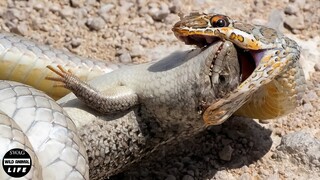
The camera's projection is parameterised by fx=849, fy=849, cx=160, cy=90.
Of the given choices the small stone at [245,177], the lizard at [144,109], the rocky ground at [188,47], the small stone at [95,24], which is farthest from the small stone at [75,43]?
the small stone at [245,177]

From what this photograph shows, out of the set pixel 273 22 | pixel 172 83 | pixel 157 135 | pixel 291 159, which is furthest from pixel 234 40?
pixel 273 22

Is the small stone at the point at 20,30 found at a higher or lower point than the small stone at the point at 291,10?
lower

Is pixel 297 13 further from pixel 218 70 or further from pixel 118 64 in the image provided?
pixel 218 70

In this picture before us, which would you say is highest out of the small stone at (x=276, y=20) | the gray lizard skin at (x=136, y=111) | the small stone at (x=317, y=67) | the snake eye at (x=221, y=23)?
the snake eye at (x=221, y=23)

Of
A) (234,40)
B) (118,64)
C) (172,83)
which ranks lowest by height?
(118,64)

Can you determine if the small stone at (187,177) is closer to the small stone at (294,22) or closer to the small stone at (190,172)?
the small stone at (190,172)

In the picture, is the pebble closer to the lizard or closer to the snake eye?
the lizard

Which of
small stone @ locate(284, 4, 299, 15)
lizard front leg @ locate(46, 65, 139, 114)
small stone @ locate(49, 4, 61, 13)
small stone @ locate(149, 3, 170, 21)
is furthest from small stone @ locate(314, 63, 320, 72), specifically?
small stone @ locate(49, 4, 61, 13)

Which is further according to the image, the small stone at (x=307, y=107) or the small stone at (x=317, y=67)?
the small stone at (x=317, y=67)
